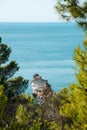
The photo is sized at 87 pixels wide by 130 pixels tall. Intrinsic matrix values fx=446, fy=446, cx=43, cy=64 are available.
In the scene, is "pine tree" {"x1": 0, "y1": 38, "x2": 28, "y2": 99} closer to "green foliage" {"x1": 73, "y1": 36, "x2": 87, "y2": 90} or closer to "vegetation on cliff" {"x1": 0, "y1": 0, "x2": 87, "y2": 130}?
"vegetation on cliff" {"x1": 0, "y1": 0, "x2": 87, "y2": 130}

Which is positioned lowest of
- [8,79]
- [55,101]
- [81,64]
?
[8,79]

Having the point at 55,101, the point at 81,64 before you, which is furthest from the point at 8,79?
the point at 81,64

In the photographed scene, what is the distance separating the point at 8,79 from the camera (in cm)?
3397

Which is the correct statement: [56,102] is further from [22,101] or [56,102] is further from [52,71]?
[52,71]

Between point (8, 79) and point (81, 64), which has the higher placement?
point (81, 64)

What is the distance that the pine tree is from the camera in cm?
3247

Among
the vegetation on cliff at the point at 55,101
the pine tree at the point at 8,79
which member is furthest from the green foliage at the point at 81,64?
the pine tree at the point at 8,79

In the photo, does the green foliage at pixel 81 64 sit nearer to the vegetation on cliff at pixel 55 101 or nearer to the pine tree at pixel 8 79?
the vegetation on cliff at pixel 55 101

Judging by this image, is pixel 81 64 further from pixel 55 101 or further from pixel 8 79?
pixel 8 79

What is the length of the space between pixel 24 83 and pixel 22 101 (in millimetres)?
1561

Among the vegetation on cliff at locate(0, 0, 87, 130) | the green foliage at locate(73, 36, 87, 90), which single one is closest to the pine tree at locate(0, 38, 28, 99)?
the vegetation on cliff at locate(0, 0, 87, 130)

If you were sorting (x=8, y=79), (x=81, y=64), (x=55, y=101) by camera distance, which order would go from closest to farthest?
(x=81, y=64), (x=55, y=101), (x=8, y=79)

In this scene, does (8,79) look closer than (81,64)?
No

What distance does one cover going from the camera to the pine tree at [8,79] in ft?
107
